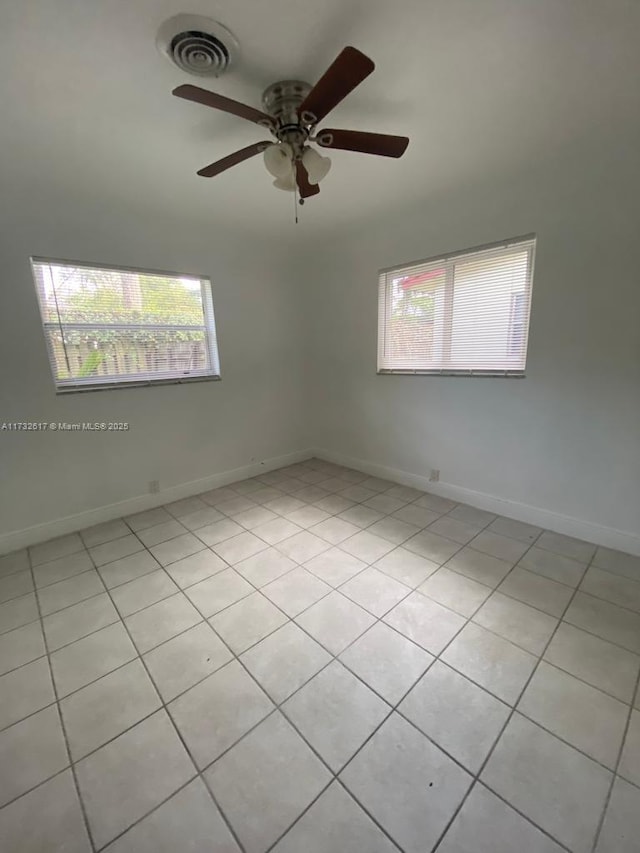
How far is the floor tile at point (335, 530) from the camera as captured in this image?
246 centimetres

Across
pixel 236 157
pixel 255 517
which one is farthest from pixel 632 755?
pixel 236 157

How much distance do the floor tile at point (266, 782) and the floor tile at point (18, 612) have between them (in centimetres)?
134

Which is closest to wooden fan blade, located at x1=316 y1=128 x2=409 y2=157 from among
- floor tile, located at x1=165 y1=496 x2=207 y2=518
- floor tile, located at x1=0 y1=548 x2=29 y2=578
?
floor tile, located at x1=165 y1=496 x2=207 y2=518

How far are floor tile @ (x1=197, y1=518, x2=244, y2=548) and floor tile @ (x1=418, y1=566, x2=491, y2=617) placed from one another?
1.38 m

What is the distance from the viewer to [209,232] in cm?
301

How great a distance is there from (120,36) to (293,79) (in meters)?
0.65

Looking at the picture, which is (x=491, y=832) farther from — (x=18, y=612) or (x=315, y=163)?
(x=315, y=163)

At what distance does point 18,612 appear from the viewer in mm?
1821

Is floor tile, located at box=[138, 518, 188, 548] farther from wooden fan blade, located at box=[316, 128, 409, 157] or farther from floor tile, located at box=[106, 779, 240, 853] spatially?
wooden fan blade, located at box=[316, 128, 409, 157]

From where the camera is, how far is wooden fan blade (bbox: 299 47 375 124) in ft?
3.54

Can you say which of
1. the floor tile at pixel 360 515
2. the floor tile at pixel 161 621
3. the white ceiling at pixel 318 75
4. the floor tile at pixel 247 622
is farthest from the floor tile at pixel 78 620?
the white ceiling at pixel 318 75

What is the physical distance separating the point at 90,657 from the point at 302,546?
49.1 inches

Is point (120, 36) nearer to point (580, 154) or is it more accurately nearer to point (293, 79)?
point (293, 79)

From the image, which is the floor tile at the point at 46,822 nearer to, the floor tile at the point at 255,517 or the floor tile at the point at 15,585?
the floor tile at the point at 15,585
